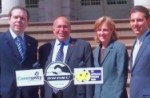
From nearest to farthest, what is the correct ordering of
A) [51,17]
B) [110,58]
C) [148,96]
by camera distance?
[148,96]
[110,58]
[51,17]

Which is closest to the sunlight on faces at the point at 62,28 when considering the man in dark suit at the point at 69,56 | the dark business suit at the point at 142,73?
the man in dark suit at the point at 69,56

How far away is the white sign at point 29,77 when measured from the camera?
6332mm

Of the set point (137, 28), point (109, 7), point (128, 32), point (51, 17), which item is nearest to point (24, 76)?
point (137, 28)

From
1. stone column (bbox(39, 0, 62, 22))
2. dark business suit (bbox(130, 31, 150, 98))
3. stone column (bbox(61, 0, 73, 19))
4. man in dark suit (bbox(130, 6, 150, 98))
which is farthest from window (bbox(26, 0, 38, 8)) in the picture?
dark business suit (bbox(130, 31, 150, 98))

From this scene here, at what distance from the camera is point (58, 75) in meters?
6.48

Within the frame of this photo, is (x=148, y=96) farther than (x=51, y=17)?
No

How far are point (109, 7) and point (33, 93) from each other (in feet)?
40.8

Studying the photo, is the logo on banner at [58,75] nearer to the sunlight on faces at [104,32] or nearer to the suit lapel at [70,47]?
the suit lapel at [70,47]

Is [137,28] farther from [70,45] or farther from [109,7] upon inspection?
[109,7]

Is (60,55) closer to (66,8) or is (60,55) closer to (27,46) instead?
(27,46)

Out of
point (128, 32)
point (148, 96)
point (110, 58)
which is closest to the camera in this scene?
point (148, 96)

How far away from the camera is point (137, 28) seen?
6.12 metres

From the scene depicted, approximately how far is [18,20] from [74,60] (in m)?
0.82

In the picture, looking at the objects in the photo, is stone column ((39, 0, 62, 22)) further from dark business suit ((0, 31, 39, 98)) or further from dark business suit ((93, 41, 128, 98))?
dark business suit ((93, 41, 128, 98))
